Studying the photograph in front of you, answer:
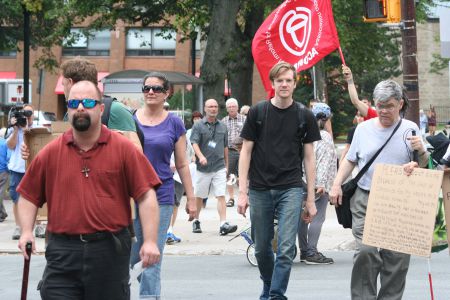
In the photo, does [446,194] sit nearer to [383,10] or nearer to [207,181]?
[383,10]

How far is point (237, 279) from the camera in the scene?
11109 millimetres

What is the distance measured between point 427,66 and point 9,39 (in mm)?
54348

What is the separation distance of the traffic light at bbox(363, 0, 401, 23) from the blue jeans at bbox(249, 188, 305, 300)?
7.14m

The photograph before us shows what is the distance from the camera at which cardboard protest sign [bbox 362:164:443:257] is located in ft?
24.3

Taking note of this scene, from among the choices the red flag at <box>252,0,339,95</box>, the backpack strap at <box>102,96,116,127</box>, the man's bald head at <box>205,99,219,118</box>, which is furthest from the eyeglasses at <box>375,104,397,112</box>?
the man's bald head at <box>205,99,219,118</box>

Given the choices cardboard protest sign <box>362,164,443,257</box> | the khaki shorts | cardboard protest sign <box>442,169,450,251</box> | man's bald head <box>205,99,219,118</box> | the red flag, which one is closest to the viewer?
cardboard protest sign <box>362,164,443,257</box>

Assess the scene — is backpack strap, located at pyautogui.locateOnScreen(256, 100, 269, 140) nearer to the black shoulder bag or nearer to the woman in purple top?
the woman in purple top

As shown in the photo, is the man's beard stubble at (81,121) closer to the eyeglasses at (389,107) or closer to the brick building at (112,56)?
the eyeglasses at (389,107)

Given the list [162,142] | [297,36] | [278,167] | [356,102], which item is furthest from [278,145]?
[297,36]

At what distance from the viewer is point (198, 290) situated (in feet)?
34.2

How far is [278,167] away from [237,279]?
2.90 metres

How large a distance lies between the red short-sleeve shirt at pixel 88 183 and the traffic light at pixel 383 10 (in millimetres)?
Answer: 9795

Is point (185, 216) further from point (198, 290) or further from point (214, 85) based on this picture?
point (214, 85)

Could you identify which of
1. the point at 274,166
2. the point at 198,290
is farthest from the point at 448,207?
the point at 198,290
